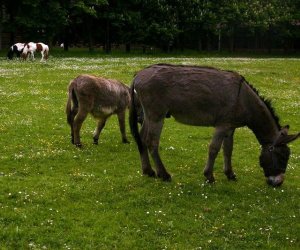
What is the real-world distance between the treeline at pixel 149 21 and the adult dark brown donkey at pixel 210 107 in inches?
1532

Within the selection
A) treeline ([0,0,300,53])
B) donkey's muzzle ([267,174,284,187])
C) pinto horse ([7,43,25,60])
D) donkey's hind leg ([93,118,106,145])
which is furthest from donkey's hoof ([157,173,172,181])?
treeline ([0,0,300,53])

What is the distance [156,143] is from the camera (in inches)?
378

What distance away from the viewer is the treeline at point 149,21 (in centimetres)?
4844

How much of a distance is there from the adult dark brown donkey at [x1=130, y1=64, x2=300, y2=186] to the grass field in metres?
0.62

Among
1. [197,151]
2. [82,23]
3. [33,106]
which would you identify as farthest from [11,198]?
[82,23]

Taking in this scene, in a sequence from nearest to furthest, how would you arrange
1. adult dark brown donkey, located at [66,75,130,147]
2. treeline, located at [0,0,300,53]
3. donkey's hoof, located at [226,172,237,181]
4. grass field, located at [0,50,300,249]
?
1. grass field, located at [0,50,300,249]
2. donkey's hoof, located at [226,172,237,181]
3. adult dark brown donkey, located at [66,75,130,147]
4. treeline, located at [0,0,300,53]

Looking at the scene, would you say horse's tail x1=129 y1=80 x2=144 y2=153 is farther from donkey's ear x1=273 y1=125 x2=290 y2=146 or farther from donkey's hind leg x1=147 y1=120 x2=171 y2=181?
donkey's ear x1=273 y1=125 x2=290 y2=146

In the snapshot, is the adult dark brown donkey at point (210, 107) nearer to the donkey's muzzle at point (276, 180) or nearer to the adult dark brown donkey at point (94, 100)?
the donkey's muzzle at point (276, 180)

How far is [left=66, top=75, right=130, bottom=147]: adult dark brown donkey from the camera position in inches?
474

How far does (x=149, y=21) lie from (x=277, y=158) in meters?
46.2

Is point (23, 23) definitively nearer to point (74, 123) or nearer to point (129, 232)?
point (74, 123)

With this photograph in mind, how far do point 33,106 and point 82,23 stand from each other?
37.9 m

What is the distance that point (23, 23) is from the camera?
4591 cm

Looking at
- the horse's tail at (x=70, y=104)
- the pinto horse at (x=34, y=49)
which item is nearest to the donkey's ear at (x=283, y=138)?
the horse's tail at (x=70, y=104)
